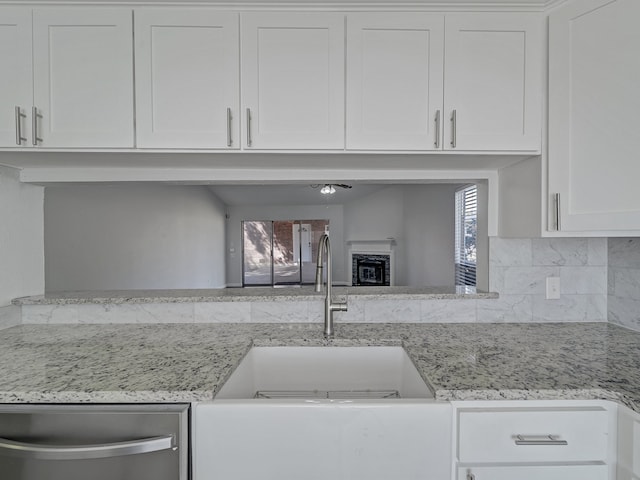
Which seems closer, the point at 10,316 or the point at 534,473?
the point at 534,473

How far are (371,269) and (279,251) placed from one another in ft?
9.01

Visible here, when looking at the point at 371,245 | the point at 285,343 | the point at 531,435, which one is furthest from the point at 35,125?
the point at 371,245

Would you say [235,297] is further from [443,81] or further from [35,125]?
[443,81]

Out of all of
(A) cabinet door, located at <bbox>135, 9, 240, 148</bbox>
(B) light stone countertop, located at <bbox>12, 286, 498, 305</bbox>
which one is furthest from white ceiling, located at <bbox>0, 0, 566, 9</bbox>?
(B) light stone countertop, located at <bbox>12, 286, 498, 305</bbox>

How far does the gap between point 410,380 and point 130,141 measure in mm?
1398

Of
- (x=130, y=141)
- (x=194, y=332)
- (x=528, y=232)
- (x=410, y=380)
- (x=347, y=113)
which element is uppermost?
(x=347, y=113)

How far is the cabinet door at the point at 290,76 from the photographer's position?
131 centimetres

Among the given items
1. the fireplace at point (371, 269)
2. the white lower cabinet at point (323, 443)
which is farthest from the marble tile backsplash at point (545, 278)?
the fireplace at point (371, 269)

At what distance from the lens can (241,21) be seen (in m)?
1.31

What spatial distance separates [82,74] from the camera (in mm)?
1301

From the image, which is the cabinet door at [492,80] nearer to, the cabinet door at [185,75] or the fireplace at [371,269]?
the cabinet door at [185,75]

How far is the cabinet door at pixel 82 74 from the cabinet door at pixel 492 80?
1.24 metres

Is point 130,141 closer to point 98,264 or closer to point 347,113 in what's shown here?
point 347,113

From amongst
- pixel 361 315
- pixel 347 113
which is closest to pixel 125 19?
pixel 347 113
